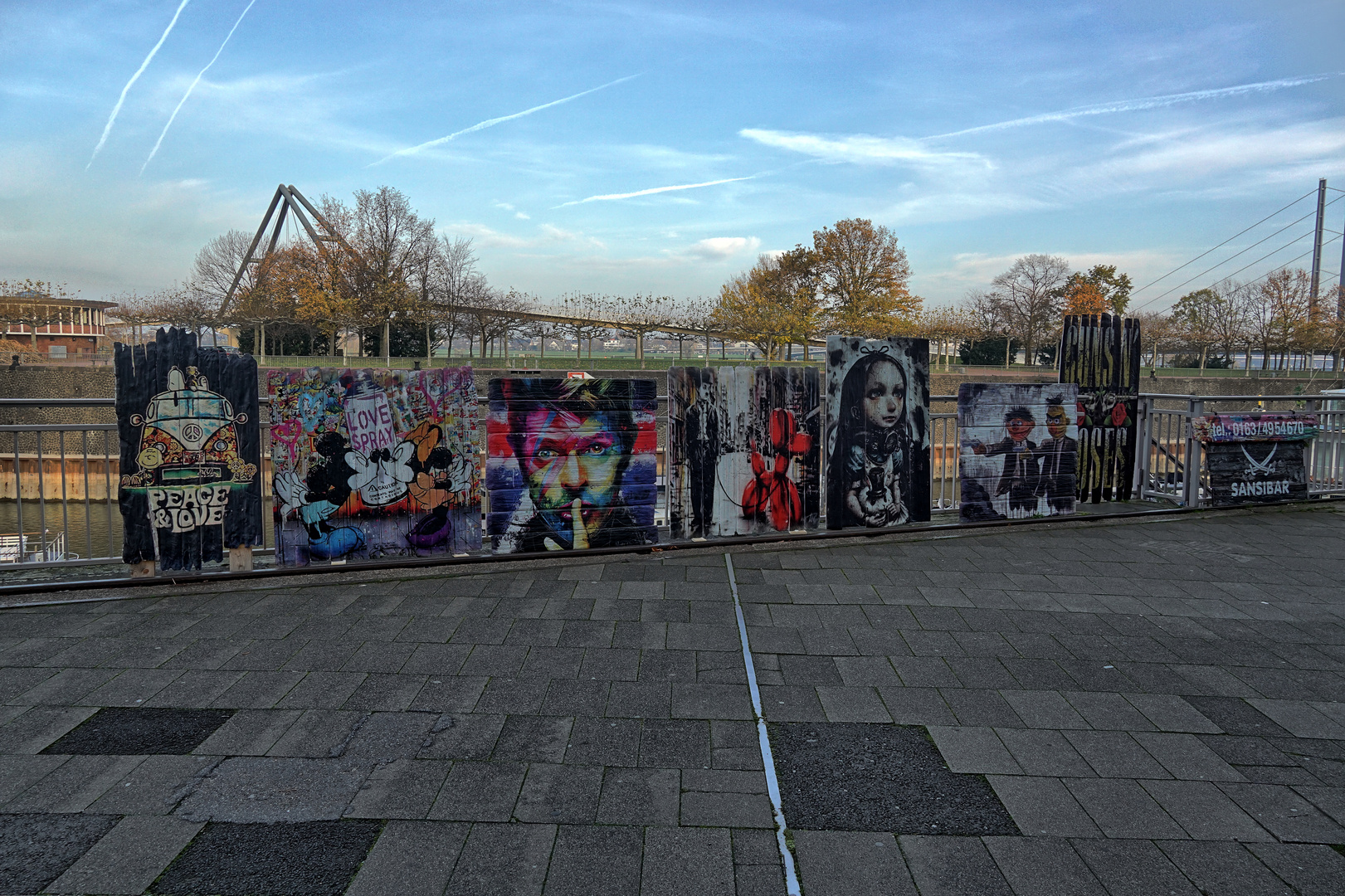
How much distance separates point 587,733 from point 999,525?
576cm

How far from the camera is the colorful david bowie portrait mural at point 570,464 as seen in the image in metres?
6.47

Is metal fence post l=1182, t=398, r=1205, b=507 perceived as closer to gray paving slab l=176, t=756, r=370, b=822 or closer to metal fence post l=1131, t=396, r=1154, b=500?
metal fence post l=1131, t=396, r=1154, b=500

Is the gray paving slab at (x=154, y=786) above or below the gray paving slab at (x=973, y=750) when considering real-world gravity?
below

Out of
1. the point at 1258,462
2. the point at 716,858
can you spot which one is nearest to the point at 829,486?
the point at 716,858

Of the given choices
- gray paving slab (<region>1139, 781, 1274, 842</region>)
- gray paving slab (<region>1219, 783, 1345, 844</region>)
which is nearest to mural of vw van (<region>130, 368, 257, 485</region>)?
gray paving slab (<region>1139, 781, 1274, 842</region>)

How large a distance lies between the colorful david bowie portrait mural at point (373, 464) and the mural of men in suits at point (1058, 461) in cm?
582

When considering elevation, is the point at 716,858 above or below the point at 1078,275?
below

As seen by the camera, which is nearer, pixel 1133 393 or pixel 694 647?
pixel 694 647

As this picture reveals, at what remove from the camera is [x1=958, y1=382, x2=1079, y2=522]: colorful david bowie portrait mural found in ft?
25.9

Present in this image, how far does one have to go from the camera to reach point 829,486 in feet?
24.3

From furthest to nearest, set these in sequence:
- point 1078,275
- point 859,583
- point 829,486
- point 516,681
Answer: point 1078,275
point 829,486
point 859,583
point 516,681

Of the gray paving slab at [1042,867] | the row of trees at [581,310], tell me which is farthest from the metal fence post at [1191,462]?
the row of trees at [581,310]

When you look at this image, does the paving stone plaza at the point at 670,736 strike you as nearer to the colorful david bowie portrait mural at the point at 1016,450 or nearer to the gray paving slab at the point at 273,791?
the gray paving slab at the point at 273,791

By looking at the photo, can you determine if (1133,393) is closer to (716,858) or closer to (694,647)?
(694,647)
